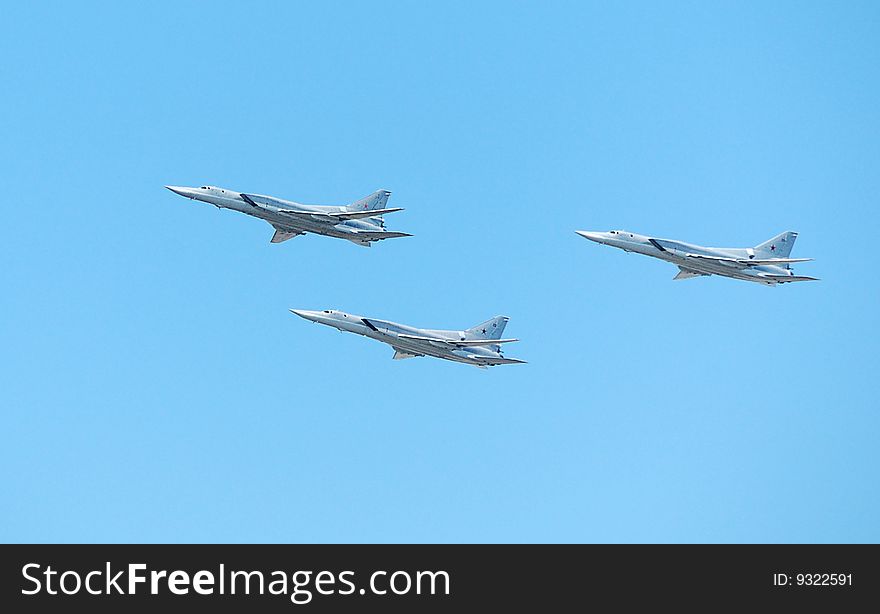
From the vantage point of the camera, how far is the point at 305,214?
12531cm

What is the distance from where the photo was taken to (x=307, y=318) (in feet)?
401

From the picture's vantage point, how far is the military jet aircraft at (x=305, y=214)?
12488 cm

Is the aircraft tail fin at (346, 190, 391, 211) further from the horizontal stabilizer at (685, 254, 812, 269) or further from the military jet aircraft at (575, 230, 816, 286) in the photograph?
the horizontal stabilizer at (685, 254, 812, 269)

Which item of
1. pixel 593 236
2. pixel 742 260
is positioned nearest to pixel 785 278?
pixel 742 260

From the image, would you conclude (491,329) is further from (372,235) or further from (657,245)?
(657,245)

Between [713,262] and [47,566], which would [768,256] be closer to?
[713,262]

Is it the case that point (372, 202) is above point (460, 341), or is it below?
above

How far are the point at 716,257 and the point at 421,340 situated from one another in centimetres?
2669

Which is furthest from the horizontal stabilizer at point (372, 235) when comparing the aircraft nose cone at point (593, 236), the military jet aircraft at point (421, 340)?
the aircraft nose cone at point (593, 236)

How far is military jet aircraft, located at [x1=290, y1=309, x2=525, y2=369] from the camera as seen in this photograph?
120 m

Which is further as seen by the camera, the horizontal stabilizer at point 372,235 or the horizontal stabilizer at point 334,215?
the horizontal stabilizer at point 372,235

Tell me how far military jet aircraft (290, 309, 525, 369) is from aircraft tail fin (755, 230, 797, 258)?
24.8m

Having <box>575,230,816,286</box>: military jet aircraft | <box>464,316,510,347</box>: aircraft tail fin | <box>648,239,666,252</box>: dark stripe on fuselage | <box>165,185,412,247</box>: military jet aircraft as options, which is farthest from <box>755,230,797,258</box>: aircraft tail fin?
<box>165,185,412,247</box>: military jet aircraft

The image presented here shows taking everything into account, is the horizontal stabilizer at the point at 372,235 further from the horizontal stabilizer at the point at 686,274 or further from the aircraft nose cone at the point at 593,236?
the horizontal stabilizer at the point at 686,274
